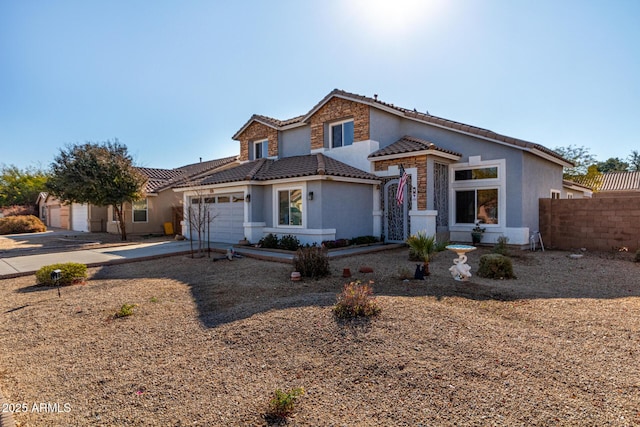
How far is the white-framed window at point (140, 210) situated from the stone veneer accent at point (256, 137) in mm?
7596

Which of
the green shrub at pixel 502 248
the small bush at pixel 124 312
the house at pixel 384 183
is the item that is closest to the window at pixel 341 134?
the house at pixel 384 183

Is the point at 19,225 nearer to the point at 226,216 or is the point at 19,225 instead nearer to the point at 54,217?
the point at 54,217

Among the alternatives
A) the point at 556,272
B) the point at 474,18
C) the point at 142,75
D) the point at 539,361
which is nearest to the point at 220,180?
the point at 142,75

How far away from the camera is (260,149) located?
21.7 m

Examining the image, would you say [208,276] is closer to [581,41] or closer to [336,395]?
[336,395]

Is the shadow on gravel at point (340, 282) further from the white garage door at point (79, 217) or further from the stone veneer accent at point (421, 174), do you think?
the white garage door at point (79, 217)

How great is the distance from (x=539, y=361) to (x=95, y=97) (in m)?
17.7

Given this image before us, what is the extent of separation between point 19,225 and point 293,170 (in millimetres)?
24431

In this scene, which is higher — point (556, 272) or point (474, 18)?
point (474, 18)

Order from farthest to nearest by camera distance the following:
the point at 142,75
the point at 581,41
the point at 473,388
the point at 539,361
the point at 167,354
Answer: the point at 142,75 → the point at 581,41 → the point at 167,354 → the point at 539,361 → the point at 473,388

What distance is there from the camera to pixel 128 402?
3744mm

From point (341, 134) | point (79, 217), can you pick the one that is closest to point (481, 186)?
point (341, 134)

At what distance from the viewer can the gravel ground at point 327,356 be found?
3.46 meters

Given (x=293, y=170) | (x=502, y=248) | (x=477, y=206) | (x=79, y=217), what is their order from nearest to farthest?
1. (x=502, y=248)
2. (x=477, y=206)
3. (x=293, y=170)
4. (x=79, y=217)
